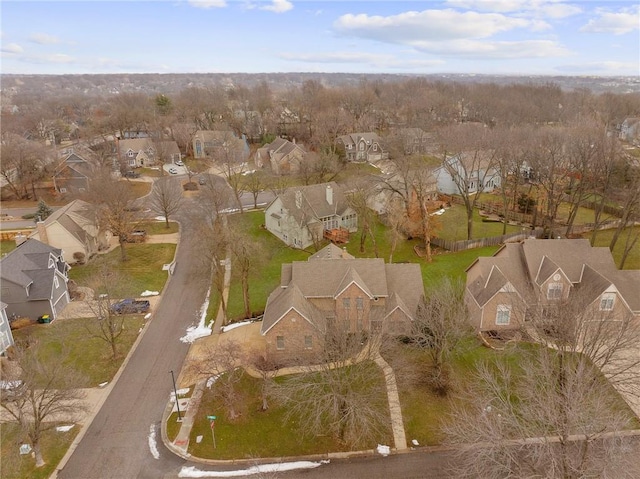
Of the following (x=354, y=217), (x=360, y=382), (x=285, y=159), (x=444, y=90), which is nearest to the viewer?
(x=360, y=382)

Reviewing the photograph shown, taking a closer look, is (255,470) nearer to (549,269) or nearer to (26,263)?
(549,269)

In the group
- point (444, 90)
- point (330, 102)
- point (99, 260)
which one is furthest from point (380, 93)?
point (99, 260)

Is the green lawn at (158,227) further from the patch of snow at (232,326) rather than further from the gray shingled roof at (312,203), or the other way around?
the patch of snow at (232,326)

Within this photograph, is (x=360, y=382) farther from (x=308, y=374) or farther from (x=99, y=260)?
(x=99, y=260)

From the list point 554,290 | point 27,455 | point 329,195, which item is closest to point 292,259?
point 329,195

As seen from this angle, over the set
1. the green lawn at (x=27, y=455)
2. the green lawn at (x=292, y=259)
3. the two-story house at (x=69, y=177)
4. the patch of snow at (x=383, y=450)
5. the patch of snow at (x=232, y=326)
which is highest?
the two-story house at (x=69, y=177)

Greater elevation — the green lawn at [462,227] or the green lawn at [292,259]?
the green lawn at [462,227]

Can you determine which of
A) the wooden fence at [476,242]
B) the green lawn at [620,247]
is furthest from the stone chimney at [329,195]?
the green lawn at [620,247]
